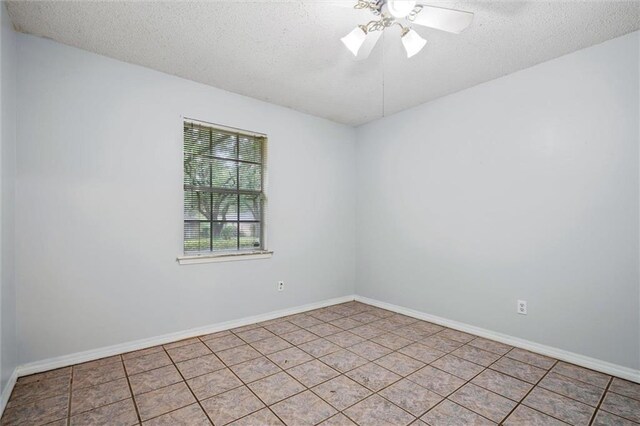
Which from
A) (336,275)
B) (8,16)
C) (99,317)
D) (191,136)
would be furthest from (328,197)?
(8,16)

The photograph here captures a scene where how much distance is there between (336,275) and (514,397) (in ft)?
8.21

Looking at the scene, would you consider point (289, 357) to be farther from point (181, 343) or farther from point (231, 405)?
point (181, 343)

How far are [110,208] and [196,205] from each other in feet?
2.42

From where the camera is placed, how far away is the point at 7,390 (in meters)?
A: 1.97

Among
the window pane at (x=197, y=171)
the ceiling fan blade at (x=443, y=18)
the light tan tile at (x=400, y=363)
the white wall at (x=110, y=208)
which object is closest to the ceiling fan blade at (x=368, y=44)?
the ceiling fan blade at (x=443, y=18)

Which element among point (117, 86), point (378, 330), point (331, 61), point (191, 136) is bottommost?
point (378, 330)

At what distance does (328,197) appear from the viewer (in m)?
4.19

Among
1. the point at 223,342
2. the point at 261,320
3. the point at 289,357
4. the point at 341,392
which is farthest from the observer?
the point at 261,320

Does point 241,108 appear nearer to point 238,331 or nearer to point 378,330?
point 238,331

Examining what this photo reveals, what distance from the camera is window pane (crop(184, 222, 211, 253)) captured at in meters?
3.07

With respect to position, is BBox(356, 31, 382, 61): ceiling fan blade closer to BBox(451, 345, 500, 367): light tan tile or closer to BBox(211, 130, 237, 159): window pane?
BBox(211, 130, 237, 159): window pane

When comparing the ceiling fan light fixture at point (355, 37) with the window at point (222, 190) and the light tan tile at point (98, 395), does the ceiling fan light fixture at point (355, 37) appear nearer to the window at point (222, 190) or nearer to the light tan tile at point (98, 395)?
the window at point (222, 190)

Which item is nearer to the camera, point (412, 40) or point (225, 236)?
point (412, 40)

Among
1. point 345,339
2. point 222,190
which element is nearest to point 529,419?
point 345,339
